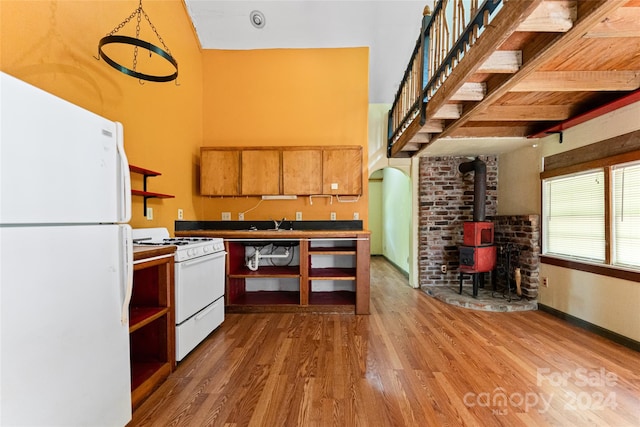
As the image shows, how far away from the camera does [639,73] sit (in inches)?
83.7

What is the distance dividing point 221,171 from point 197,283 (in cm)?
179

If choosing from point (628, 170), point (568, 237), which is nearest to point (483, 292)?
point (568, 237)

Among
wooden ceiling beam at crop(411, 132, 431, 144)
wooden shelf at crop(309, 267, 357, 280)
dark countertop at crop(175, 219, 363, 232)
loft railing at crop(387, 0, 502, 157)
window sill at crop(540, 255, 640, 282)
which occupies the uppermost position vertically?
loft railing at crop(387, 0, 502, 157)

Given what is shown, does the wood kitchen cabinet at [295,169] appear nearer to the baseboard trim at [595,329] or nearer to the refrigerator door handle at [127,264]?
the refrigerator door handle at [127,264]

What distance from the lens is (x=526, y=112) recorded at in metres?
2.82

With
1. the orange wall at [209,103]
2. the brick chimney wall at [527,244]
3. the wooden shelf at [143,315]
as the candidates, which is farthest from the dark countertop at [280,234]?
the brick chimney wall at [527,244]

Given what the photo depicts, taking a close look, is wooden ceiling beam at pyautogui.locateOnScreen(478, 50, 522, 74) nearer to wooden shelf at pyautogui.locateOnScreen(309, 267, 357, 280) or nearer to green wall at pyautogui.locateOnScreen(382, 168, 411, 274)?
wooden shelf at pyautogui.locateOnScreen(309, 267, 357, 280)

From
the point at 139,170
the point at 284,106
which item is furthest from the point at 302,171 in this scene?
the point at 139,170

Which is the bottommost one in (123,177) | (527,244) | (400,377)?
(400,377)

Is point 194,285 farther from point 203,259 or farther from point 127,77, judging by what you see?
point 127,77

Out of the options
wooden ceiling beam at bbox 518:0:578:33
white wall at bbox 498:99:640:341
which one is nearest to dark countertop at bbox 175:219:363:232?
white wall at bbox 498:99:640:341

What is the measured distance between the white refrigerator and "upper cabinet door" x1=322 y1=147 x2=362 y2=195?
252 cm

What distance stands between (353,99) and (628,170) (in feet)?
10.1

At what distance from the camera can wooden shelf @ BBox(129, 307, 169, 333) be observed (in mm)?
1726
